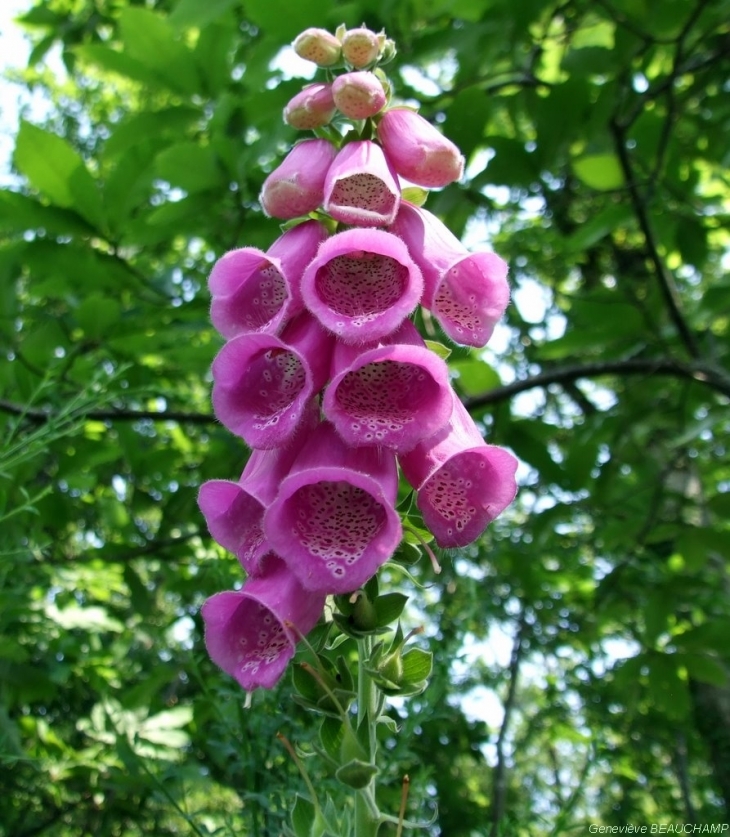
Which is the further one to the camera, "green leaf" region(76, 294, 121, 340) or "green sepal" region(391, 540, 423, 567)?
"green leaf" region(76, 294, 121, 340)

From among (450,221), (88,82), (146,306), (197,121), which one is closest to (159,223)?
(146,306)

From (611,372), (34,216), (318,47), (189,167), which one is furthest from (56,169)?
(611,372)

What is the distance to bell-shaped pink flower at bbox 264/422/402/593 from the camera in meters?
0.82

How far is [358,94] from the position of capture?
3.54 feet

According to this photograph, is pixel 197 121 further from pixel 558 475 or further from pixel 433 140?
pixel 558 475

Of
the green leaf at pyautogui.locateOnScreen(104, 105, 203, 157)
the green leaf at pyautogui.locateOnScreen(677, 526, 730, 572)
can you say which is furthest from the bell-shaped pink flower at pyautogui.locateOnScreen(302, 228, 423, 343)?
the green leaf at pyautogui.locateOnScreen(677, 526, 730, 572)

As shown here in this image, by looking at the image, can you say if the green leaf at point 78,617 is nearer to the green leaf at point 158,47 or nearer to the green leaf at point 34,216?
the green leaf at point 34,216

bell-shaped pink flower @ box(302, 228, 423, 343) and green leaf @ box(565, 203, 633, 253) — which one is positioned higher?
green leaf @ box(565, 203, 633, 253)

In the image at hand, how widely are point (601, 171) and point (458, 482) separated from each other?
58.3 inches

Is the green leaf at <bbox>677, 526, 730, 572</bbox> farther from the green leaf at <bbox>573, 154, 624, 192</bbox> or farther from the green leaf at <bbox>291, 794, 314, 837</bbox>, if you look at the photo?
the green leaf at <bbox>291, 794, 314, 837</bbox>

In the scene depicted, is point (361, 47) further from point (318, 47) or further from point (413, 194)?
point (413, 194)

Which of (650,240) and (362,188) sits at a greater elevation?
(650,240)

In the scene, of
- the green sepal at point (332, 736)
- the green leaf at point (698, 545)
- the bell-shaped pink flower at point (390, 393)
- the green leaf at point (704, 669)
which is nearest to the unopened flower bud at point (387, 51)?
the bell-shaped pink flower at point (390, 393)

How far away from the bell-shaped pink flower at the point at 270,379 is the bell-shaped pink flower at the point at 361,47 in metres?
0.43
